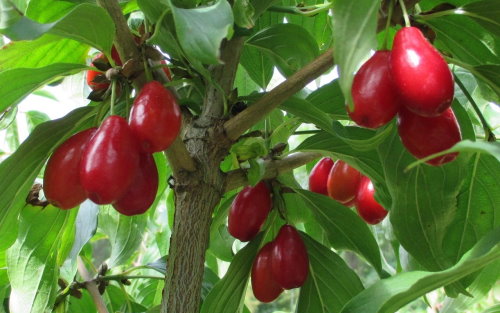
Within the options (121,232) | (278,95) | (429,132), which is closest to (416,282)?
(429,132)

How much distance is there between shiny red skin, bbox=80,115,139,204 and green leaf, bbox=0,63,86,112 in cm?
14

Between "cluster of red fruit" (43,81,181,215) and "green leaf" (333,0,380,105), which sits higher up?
"green leaf" (333,0,380,105)

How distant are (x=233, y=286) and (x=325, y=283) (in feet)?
0.56

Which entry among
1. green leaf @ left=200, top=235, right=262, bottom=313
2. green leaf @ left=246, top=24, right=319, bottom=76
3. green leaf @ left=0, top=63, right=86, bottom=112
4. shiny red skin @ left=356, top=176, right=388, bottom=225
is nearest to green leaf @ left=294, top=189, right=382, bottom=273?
shiny red skin @ left=356, top=176, right=388, bottom=225

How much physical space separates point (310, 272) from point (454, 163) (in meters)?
0.36

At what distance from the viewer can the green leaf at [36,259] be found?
1.11m

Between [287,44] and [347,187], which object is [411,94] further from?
[347,187]

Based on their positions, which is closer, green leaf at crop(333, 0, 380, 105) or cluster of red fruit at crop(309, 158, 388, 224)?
green leaf at crop(333, 0, 380, 105)

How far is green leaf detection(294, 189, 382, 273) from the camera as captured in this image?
1140 mm

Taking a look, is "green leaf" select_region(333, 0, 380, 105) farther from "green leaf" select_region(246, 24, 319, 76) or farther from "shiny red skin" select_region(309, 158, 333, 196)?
"shiny red skin" select_region(309, 158, 333, 196)

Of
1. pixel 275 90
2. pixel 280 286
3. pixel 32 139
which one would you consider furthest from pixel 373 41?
pixel 280 286

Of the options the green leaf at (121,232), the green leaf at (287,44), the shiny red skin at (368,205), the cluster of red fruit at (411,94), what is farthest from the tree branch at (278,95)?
the green leaf at (121,232)

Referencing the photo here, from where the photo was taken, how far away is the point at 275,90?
0.84 m

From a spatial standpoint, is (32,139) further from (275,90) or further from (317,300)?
(317,300)
